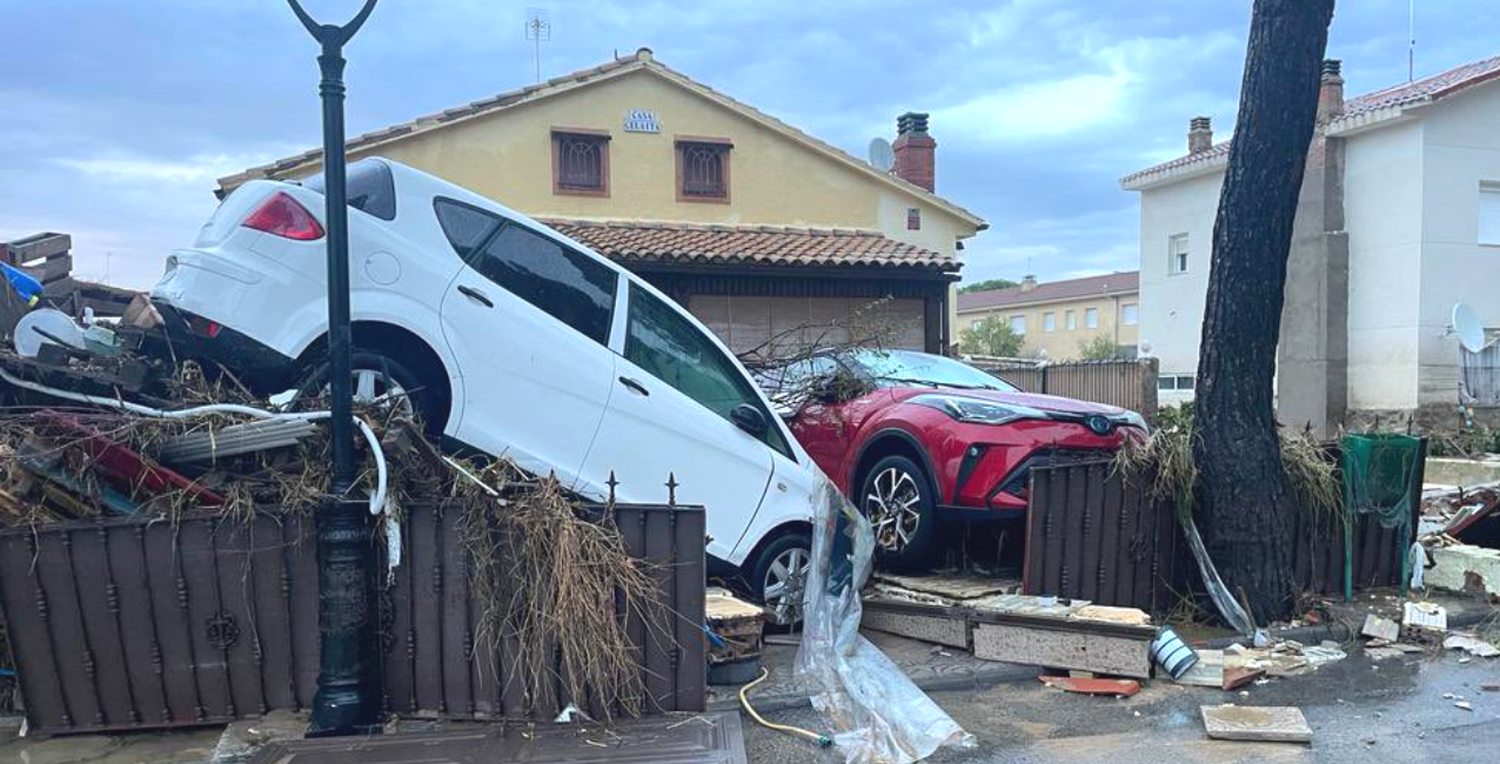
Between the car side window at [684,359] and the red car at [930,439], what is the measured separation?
105cm

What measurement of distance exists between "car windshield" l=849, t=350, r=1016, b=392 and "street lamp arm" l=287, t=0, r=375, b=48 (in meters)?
4.51

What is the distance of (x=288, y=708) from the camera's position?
4.36 m

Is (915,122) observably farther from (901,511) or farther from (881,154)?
(901,511)

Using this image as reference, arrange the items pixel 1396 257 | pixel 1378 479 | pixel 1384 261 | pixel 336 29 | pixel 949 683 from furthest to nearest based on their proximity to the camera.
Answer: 1. pixel 1384 261
2. pixel 1396 257
3. pixel 1378 479
4. pixel 949 683
5. pixel 336 29

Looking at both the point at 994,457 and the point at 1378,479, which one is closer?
the point at 994,457

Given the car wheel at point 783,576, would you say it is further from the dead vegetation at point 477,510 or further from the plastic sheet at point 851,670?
the dead vegetation at point 477,510

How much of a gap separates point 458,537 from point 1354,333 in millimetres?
20453

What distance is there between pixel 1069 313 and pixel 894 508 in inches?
1691

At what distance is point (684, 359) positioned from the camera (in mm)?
5609

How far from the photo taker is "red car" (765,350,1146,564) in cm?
609

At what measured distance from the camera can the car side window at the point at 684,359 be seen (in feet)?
17.9

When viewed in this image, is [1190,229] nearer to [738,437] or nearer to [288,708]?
[738,437]

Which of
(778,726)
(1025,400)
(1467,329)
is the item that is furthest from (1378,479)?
(1467,329)

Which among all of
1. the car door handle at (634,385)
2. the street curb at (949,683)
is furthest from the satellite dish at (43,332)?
the street curb at (949,683)
